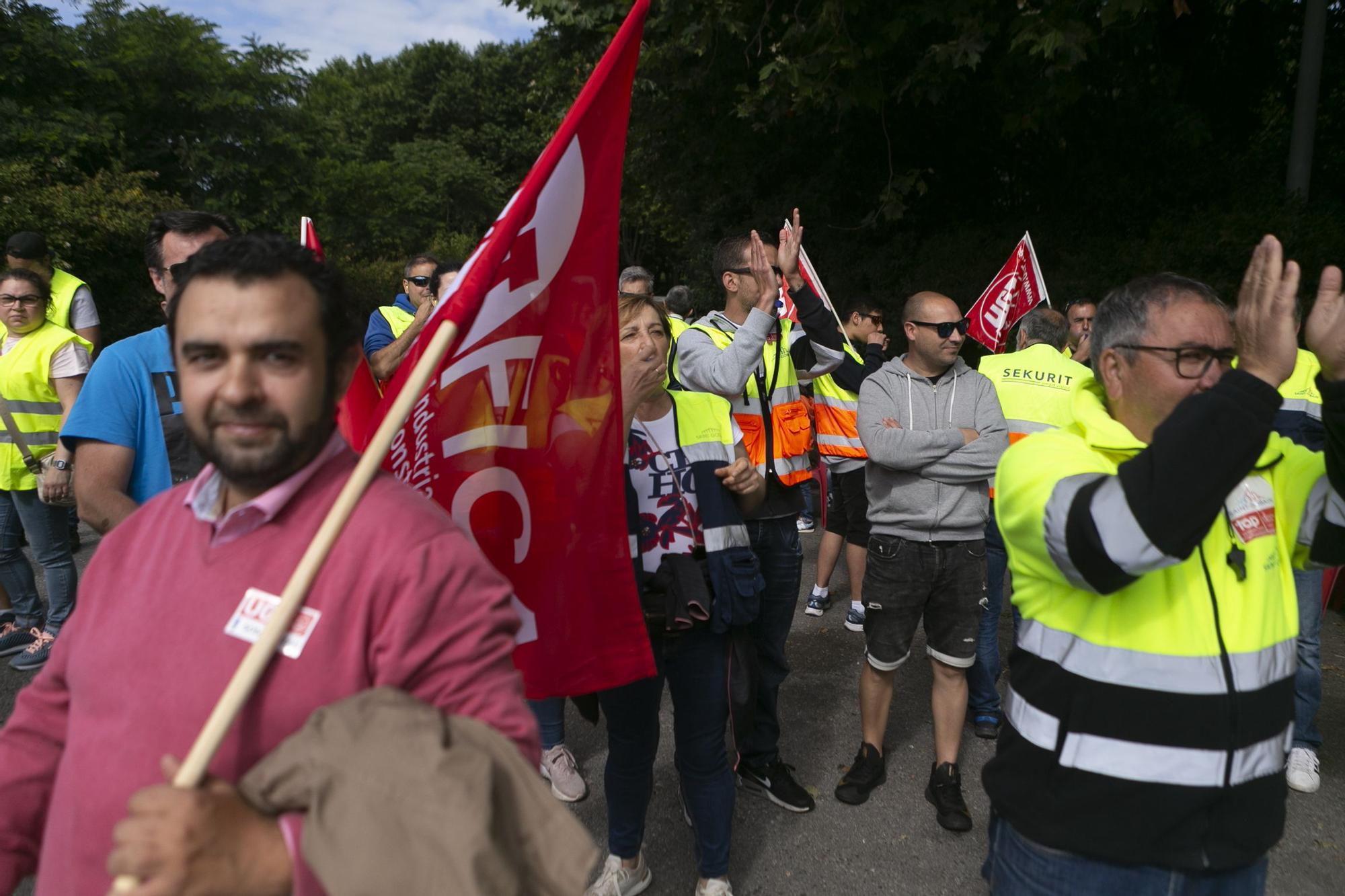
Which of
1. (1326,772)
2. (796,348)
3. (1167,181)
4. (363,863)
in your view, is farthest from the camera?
(1167,181)

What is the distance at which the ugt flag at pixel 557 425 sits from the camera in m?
1.98

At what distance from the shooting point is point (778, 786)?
3738 mm

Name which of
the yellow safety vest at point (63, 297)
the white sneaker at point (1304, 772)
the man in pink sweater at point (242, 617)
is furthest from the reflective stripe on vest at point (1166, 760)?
the yellow safety vest at point (63, 297)

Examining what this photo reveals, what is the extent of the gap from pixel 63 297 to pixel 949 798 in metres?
5.72

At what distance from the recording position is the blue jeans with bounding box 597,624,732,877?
2855 millimetres

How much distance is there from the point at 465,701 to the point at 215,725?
0.30 metres

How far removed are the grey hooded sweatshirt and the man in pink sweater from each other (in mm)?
2678

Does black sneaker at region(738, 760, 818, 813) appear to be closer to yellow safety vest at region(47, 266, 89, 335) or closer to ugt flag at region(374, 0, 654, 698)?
ugt flag at region(374, 0, 654, 698)

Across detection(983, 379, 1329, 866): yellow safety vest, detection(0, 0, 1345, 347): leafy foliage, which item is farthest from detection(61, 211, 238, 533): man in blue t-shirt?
detection(0, 0, 1345, 347): leafy foliage

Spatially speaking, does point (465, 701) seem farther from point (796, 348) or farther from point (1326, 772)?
point (1326, 772)

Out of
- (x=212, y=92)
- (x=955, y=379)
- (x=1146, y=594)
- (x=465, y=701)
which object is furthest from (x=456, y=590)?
(x=212, y=92)

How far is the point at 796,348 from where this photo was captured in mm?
4461

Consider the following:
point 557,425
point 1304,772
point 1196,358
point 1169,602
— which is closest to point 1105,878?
point 1169,602

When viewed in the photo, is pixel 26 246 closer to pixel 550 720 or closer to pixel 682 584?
pixel 550 720
